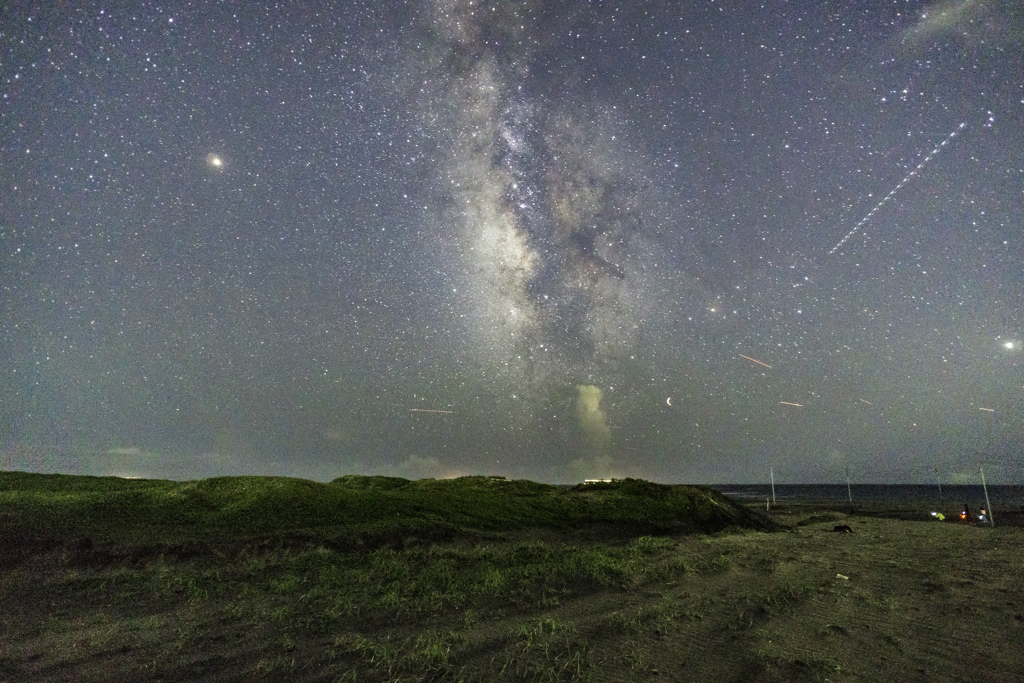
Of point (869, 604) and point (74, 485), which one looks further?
point (74, 485)

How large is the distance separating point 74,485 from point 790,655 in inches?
1242

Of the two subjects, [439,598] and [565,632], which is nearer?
[565,632]

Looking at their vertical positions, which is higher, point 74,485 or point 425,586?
point 74,485

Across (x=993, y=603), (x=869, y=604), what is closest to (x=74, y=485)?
(x=869, y=604)

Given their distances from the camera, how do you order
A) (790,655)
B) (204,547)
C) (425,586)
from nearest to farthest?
(790,655) → (425,586) → (204,547)

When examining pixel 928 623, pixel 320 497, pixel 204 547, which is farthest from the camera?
pixel 320 497

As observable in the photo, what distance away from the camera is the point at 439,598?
11.5 metres

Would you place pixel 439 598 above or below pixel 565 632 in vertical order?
below

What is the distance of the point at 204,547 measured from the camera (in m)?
16.5

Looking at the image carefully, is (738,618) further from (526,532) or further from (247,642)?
(526,532)

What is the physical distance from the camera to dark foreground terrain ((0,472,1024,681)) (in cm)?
765

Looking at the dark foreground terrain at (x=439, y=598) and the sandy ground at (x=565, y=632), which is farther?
the dark foreground terrain at (x=439, y=598)

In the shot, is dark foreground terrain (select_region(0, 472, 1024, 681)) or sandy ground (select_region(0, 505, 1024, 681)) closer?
sandy ground (select_region(0, 505, 1024, 681))

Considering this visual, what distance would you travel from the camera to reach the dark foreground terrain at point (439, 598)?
7.65 metres
